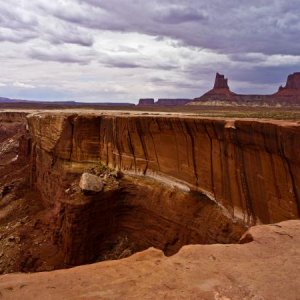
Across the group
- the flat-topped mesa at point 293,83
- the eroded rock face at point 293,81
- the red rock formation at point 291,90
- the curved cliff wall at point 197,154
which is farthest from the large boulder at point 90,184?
the eroded rock face at point 293,81

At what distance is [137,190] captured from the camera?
20.6 metres

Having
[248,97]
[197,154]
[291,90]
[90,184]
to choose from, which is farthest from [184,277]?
[291,90]

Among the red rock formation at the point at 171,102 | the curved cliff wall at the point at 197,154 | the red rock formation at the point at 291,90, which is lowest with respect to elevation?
the red rock formation at the point at 171,102

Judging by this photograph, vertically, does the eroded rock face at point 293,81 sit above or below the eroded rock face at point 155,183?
above

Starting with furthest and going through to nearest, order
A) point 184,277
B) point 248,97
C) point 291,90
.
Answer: point 291,90 → point 248,97 → point 184,277

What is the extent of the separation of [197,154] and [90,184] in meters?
6.60

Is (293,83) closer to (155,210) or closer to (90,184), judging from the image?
(90,184)

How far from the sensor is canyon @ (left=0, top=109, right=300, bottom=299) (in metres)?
5.62

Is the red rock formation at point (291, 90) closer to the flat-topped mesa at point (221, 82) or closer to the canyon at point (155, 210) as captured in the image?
the flat-topped mesa at point (221, 82)

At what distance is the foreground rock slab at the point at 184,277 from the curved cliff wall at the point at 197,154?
5733 mm

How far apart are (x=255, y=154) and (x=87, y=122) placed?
12920 millimetres

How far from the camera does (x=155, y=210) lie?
1906 cm

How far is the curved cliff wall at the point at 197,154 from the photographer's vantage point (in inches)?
481

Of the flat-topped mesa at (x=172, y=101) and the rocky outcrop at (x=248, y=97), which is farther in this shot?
the flat-topped mesa at (x=172, y=101)
